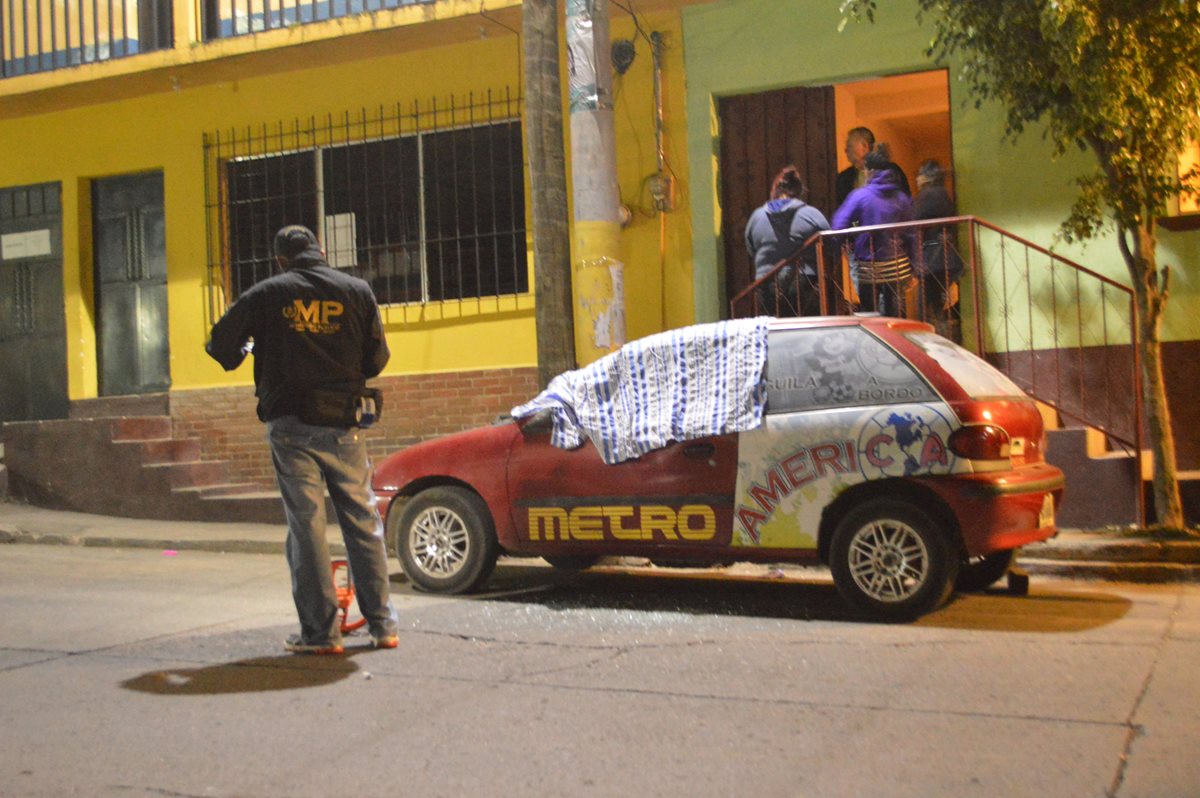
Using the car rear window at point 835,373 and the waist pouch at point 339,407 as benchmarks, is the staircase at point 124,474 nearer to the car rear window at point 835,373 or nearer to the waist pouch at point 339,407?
the waist pouch at point 339,407

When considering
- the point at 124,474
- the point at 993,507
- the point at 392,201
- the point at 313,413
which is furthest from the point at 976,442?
the point at 124,474

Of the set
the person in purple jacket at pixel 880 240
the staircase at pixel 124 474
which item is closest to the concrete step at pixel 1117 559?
the person in purple jacket at pixel 880 240

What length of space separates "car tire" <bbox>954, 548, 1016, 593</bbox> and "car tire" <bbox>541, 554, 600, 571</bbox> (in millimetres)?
2104

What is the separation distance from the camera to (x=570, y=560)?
8.00 metres

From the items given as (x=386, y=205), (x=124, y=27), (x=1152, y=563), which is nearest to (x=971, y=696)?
(x=1152, y=563)

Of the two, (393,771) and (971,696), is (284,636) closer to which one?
(393,771)

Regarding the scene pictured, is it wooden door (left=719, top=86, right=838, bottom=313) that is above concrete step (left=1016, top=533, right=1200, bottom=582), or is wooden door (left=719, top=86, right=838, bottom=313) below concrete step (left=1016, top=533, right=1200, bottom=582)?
above

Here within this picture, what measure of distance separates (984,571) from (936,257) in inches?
134

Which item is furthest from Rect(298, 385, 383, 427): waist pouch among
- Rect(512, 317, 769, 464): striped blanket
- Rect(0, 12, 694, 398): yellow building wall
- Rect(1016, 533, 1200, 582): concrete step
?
Rect(0, 12, 694, 398): yellow building wall

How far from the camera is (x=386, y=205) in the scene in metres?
12.9

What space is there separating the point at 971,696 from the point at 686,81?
7884 mm

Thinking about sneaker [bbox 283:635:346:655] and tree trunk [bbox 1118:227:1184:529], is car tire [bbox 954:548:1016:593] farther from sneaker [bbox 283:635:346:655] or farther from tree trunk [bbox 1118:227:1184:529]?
sneaker [bbox 283:635:346:655]

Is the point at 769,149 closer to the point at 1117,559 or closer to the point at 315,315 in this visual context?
the point at 1117,559

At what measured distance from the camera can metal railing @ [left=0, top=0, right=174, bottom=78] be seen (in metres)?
13.9
